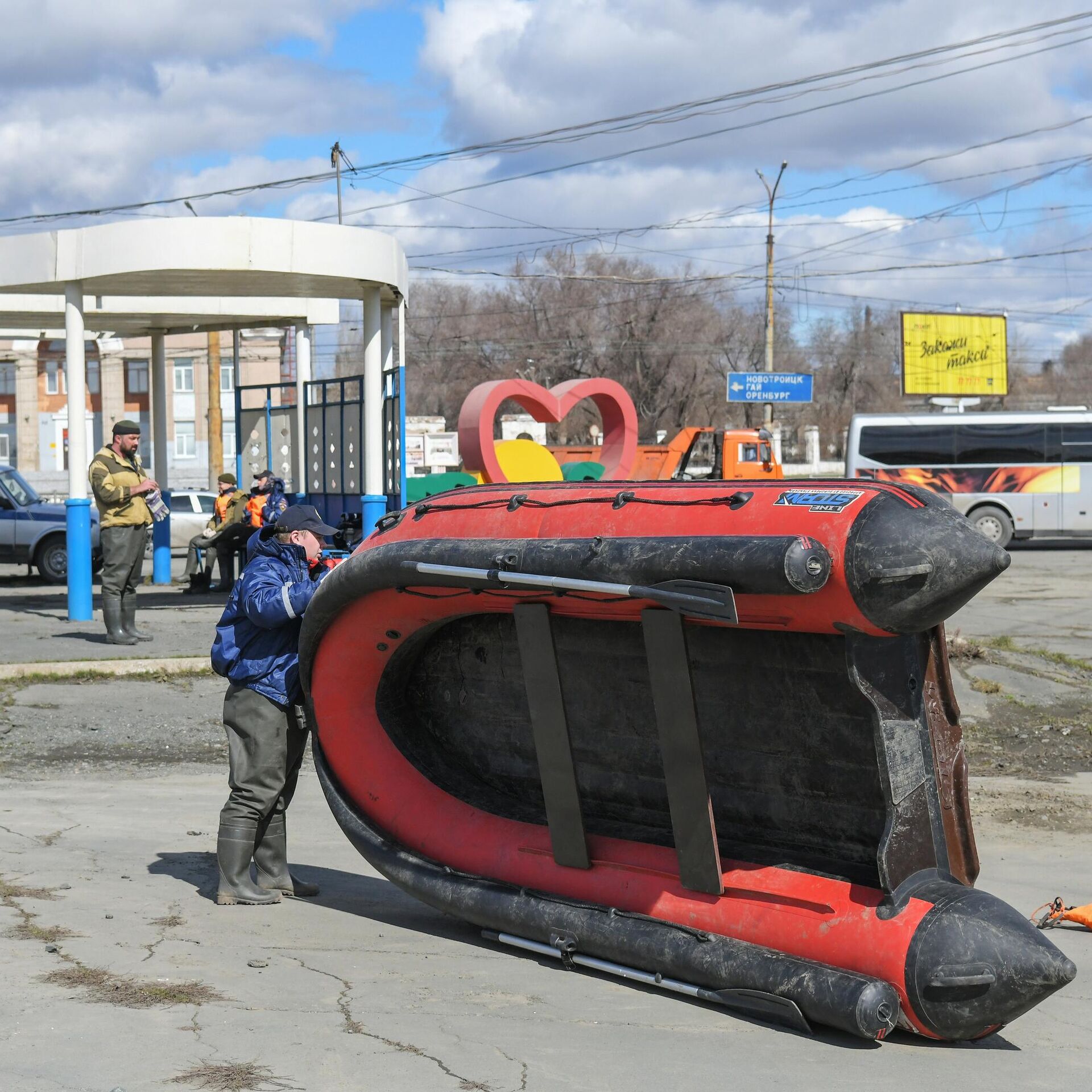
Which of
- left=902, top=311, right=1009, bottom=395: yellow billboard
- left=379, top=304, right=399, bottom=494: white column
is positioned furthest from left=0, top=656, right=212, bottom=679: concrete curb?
left=902, top=311, right=1009, bottom=395: yellow billboard

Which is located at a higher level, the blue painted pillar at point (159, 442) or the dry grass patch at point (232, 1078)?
the blue painted pillar at point (159, 442)

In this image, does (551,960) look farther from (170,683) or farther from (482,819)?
(170,683)

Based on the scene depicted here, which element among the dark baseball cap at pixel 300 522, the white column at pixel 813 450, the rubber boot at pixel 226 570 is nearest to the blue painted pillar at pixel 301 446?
the rubber boot at pixel 226 570

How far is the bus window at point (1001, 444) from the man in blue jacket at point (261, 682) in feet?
85.5

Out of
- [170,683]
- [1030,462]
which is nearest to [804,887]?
[170,683]

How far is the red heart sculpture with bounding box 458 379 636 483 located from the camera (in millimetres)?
16562

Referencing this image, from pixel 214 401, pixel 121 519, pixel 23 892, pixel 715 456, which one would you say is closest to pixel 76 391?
pixel 121 519

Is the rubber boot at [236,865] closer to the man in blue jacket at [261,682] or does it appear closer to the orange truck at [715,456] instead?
the man in blue jacket at [261,682]

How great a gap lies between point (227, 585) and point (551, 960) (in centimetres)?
1308

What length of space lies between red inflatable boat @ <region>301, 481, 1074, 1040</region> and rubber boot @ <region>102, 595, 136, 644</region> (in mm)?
6824

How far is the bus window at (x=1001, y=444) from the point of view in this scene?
29.3 metres

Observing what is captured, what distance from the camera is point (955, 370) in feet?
179

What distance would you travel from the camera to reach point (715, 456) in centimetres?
3028

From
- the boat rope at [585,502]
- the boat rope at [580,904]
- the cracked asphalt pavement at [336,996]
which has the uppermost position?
the boat rope at [585,502]
